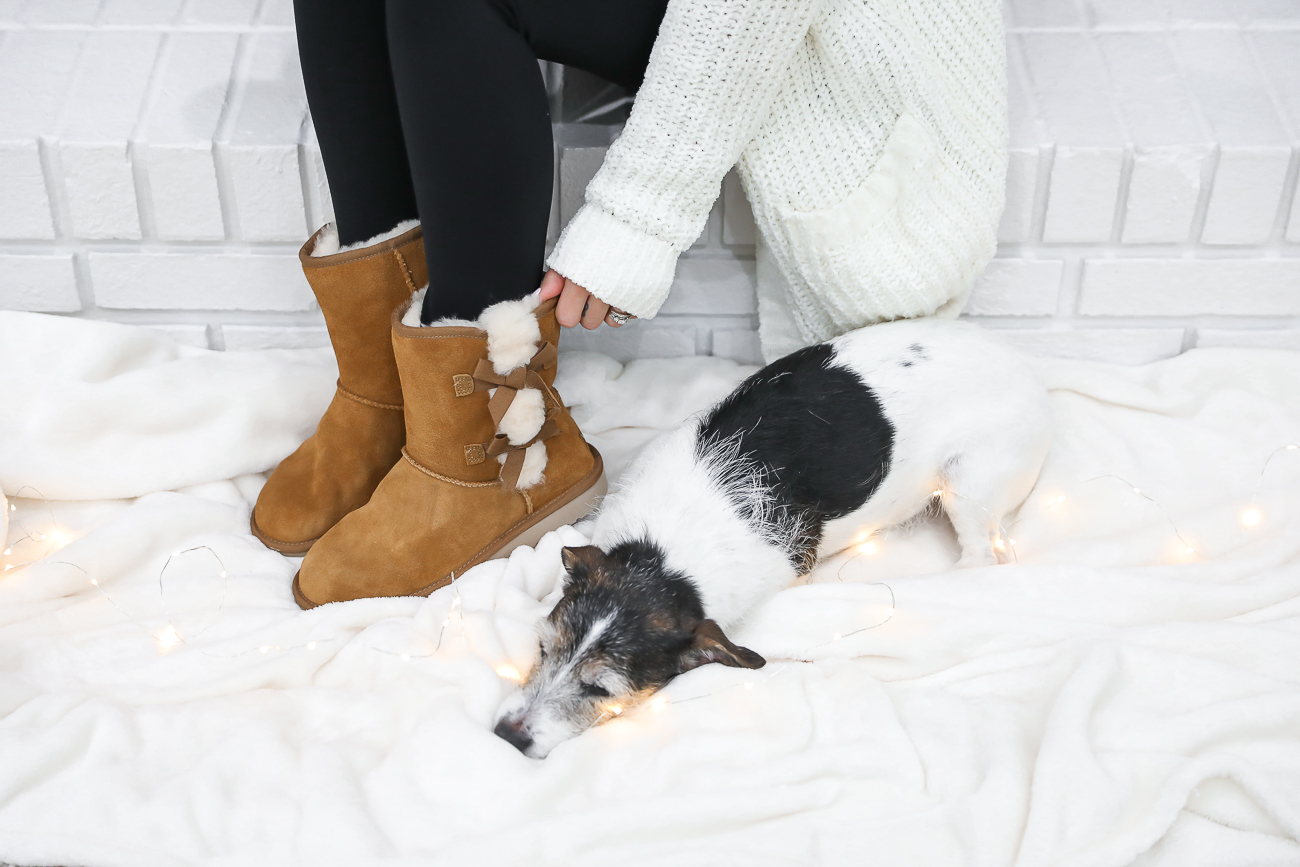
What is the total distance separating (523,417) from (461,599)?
24 cm

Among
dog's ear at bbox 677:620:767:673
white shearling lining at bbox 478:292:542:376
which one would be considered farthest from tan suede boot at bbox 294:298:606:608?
dog's ear at bbox 677:620:767:673

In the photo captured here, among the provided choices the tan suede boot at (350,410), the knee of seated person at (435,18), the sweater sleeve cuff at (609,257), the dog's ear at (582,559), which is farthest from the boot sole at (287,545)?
the knee of seated person at (435,18)

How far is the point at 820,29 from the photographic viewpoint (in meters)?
1.13

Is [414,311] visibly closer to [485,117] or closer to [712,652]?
[485,117]

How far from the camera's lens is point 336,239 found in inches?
48.4

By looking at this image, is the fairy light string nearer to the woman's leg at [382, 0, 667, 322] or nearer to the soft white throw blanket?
the soft white throw blanket

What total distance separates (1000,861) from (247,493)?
43.2 inches

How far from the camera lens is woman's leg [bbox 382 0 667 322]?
39.3 inches

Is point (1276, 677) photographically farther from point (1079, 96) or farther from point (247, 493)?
point (247, 493)

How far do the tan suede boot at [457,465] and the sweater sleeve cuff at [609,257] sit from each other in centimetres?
6

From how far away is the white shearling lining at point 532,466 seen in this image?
120 cm

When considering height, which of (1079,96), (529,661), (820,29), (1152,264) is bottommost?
(529,661)

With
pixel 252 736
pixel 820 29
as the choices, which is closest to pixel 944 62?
pixel 820 29

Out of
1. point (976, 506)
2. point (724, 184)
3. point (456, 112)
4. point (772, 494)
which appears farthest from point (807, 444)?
point (456, 112)
